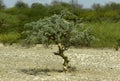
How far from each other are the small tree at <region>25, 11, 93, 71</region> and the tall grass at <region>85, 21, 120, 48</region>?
10.6m

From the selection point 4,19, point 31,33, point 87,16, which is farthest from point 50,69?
point 87,16

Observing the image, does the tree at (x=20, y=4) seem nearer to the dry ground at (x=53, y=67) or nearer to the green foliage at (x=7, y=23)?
the green foliage at (x=7, y=23)

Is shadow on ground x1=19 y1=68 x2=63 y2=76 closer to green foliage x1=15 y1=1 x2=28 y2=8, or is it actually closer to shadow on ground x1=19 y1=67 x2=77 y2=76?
shadow on ground x1=19 y1=67 x2=77 y2=76

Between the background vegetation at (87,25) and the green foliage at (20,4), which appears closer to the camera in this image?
the background vegetation at (87,25)

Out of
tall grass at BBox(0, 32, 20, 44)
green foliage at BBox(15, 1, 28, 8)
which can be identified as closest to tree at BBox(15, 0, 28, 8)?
green foliage at BBox(15, 1, 28, 8)

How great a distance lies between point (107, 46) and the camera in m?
26.0

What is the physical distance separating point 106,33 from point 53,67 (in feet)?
36.7

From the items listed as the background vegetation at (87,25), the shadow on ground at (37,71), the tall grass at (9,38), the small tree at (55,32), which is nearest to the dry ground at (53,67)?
the shadow on ground at (37,71)

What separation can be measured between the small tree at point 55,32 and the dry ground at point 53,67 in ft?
2.83

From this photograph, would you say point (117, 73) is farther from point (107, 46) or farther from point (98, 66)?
point (107, 46)

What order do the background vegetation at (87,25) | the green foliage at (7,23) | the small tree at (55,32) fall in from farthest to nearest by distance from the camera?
1. the green foliage at (7,23)
2. the background vegetation at (87,25)
3. the small tree at (55,32)

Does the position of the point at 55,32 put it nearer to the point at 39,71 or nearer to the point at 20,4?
the point at 39,71

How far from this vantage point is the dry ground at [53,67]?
14.0m

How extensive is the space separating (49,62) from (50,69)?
215 centimetres
